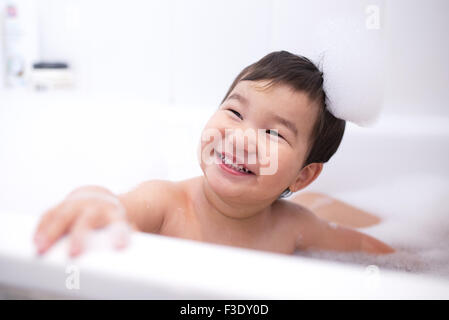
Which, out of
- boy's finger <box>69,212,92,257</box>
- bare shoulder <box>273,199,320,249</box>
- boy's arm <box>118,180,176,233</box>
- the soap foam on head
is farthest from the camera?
bare shoulder <box>273,199,320,249</box>

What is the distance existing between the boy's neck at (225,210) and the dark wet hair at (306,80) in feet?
0.52

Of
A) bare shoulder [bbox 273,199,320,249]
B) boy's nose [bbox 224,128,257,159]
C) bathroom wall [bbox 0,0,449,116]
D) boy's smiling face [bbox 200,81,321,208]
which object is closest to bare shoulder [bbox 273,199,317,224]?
bare shoulder [bbox 273,199,320,249]

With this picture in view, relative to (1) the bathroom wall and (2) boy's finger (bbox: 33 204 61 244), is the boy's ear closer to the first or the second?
(1) the bathroom wall

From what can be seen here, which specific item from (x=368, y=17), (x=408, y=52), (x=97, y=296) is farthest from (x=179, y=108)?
(x=97, y=296)

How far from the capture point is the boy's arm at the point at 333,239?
3.31 ft

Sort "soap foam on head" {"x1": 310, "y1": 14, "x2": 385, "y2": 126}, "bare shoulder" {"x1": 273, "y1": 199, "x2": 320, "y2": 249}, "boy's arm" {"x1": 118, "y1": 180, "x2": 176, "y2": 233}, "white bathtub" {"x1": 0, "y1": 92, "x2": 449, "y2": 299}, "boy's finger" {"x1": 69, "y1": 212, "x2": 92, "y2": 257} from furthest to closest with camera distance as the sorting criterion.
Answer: "white bathtub" {"x1": 0, "y1": 92, "x2": 449, "y2": 299}
"bare shoulder" {"x1": 273, "y1": 199, "x2": 320, "y2": 249}
"soap foam on head" {"x1": 310, "y1": 14, "x2": 385, "y2": 126}
"boy's arm" {"x1": 118, "y1": 180, "x2": 176, "y2": 233}
"boy's finger" {"x1": 69, "y1": 212, "x2": 92, "y2": 257}

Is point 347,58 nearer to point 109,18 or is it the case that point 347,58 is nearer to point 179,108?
point 179,108

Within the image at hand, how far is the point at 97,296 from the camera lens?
47 centimetres

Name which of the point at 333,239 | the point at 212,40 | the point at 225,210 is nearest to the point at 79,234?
the point at 225,210

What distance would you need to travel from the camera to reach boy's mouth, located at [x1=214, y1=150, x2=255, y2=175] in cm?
79

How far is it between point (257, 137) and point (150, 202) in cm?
24

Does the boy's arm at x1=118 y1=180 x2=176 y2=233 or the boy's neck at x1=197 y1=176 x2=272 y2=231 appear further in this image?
the boy's neck at x1=197 y1=176 x2=272 y2=231

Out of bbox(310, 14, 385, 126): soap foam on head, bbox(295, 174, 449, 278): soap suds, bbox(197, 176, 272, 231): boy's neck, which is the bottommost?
bbox(295, 174, 449, 278): soap suds

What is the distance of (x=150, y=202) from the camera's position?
80 centimetres
